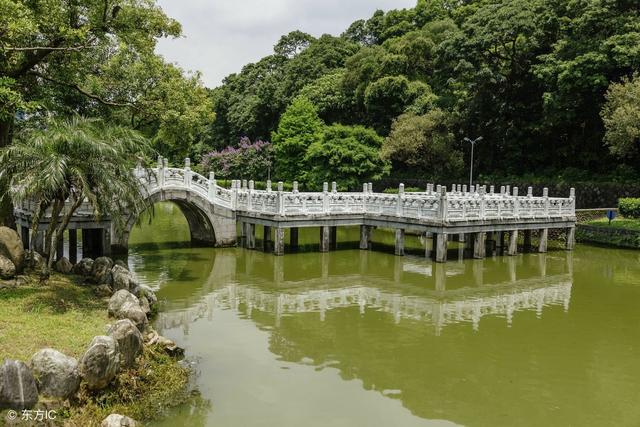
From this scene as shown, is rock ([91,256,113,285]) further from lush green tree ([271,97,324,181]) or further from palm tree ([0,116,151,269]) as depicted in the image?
lush green tree ([271,97,324,181])

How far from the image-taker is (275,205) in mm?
22344

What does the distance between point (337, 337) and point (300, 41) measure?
67.4 m

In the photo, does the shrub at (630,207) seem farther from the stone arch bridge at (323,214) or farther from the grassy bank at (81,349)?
→ the grassy bank at (81,349)

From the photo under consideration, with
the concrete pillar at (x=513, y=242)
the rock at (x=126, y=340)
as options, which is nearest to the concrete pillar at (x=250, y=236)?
the concrete pillar at (x=513, y=242)

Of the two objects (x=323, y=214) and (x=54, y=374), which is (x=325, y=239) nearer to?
(x=323, y=214)

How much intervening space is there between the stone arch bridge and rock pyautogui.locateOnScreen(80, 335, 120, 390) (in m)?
12.6

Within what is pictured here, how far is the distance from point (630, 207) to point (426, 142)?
1513cm

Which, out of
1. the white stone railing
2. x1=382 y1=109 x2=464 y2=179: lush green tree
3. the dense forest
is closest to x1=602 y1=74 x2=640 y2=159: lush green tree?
the dense forest

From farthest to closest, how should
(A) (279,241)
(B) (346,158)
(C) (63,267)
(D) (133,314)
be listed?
(B) (346,158)
(A) (279,241)
(C) (63,267)
(D) (133,314)

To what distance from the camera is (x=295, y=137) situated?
159 feet

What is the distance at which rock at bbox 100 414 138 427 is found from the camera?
7.33 meters

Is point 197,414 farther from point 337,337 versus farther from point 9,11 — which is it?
point 9,11

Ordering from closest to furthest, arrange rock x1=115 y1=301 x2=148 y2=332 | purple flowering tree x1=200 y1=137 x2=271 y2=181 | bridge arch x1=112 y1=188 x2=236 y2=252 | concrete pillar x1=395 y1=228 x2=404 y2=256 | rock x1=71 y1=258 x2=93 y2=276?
rock x1=115 y1=301 x2=148 y2=332
rock x1=71 y1=258 x2=93 y2=276
bridge arch x1=112 y1=188 x2=236 y2=252
concrete pillar x1=395 y1=228 x2=404 y2=256
purple flowering tree x1=200 y1=137 x2=271 y2=181

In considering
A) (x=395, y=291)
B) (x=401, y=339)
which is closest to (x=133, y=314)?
(x=401, y=339)
